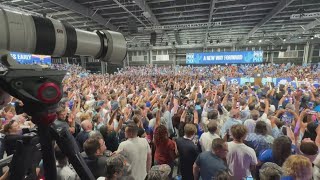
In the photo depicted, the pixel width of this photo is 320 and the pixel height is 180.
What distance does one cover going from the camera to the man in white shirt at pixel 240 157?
2834mm

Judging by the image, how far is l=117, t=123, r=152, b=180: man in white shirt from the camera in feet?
9.68

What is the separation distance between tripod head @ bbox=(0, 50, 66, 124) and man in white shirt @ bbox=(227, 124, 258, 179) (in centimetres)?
247

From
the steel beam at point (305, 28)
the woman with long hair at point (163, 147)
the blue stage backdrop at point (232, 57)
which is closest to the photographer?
the woman with long hair at point (163, 147)

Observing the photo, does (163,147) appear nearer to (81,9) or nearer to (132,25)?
(81,9)

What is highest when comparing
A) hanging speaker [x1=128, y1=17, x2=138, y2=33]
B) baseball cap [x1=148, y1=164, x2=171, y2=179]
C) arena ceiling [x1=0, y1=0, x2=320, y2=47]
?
arena ceiling [x1=0, y1=0, x2=320, y2=47]

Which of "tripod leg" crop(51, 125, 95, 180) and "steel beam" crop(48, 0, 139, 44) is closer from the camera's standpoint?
"tripod leg" crop(51, 125, 95, 180)

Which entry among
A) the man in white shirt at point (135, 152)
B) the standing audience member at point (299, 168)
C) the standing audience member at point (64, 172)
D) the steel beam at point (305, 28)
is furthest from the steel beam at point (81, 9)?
the steel beam at point (305, 28)

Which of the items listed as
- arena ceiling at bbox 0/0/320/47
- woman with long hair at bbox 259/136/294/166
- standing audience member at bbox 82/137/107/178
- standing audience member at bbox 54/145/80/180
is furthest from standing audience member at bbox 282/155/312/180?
arena ceiling at bbox 0/0/320/47

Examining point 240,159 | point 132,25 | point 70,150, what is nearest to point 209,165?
point 240,159

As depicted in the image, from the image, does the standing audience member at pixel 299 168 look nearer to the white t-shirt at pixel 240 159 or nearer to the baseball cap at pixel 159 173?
the white t-shirt at pixel 240 159

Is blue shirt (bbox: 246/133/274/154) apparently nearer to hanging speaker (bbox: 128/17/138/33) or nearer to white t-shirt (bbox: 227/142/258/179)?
white t-shirt (bbox: 227/142/258/179)

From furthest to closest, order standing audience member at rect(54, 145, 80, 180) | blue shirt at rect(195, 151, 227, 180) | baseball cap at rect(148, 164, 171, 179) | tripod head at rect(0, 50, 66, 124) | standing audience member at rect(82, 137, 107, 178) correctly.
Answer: blue shirt at rect(195, 151, 227, 180) < standing audience member at rect(82, 137, 107, 178) < standing audience member at rect(54, 145, 80, 180) < baseball cap at rect(148, 164, 171, 179) < tripod head at rect(0, 50, 66, 124)

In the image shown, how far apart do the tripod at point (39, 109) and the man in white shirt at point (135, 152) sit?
1.88 m

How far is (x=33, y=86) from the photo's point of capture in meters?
0.95
